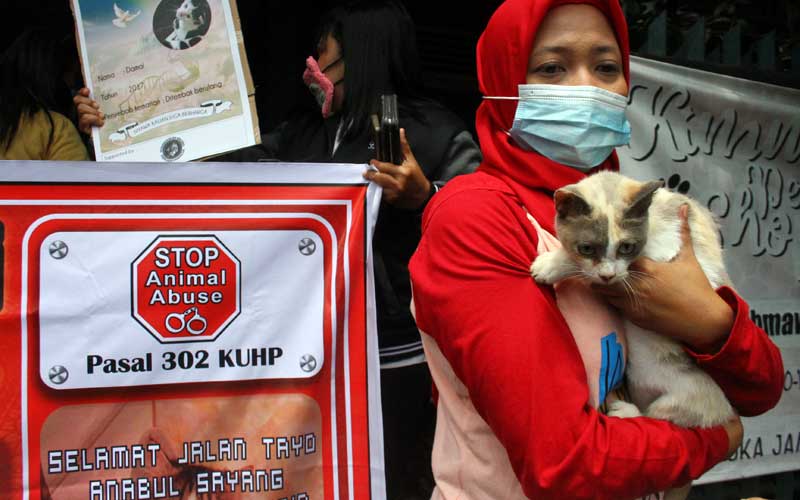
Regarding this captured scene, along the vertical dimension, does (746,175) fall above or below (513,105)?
below

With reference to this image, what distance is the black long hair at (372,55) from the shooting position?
2.74 meters

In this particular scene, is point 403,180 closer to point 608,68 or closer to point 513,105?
point 513,105

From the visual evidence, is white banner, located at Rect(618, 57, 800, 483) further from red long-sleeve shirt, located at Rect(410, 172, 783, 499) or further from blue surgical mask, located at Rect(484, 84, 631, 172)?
red long-sleeve shirt, located at Rect(410, 172, 783, 499)

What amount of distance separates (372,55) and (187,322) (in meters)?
1.21


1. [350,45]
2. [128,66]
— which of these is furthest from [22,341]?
[350,45]

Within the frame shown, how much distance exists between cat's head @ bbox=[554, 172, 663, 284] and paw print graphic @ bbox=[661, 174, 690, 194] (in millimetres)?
2168

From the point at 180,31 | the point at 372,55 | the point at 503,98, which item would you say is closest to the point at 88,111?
the point at 180,31

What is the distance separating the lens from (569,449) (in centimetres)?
134

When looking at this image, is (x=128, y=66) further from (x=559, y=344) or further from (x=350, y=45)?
(x=559, y=344)

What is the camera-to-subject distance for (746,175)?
3.92 meters

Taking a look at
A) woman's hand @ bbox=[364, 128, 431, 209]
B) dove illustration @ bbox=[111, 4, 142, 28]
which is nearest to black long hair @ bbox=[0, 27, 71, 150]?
dove illustration @ bbox=[111, 4, 142, 28]

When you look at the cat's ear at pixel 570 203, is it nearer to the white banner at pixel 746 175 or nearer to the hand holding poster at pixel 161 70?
the hand holding poster at pixel 161 70

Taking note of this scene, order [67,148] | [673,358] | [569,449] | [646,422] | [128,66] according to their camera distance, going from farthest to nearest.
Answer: [67,148] < [128,66] < [673,358] < [646,422] < [569,449]

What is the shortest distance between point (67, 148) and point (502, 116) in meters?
1.95
